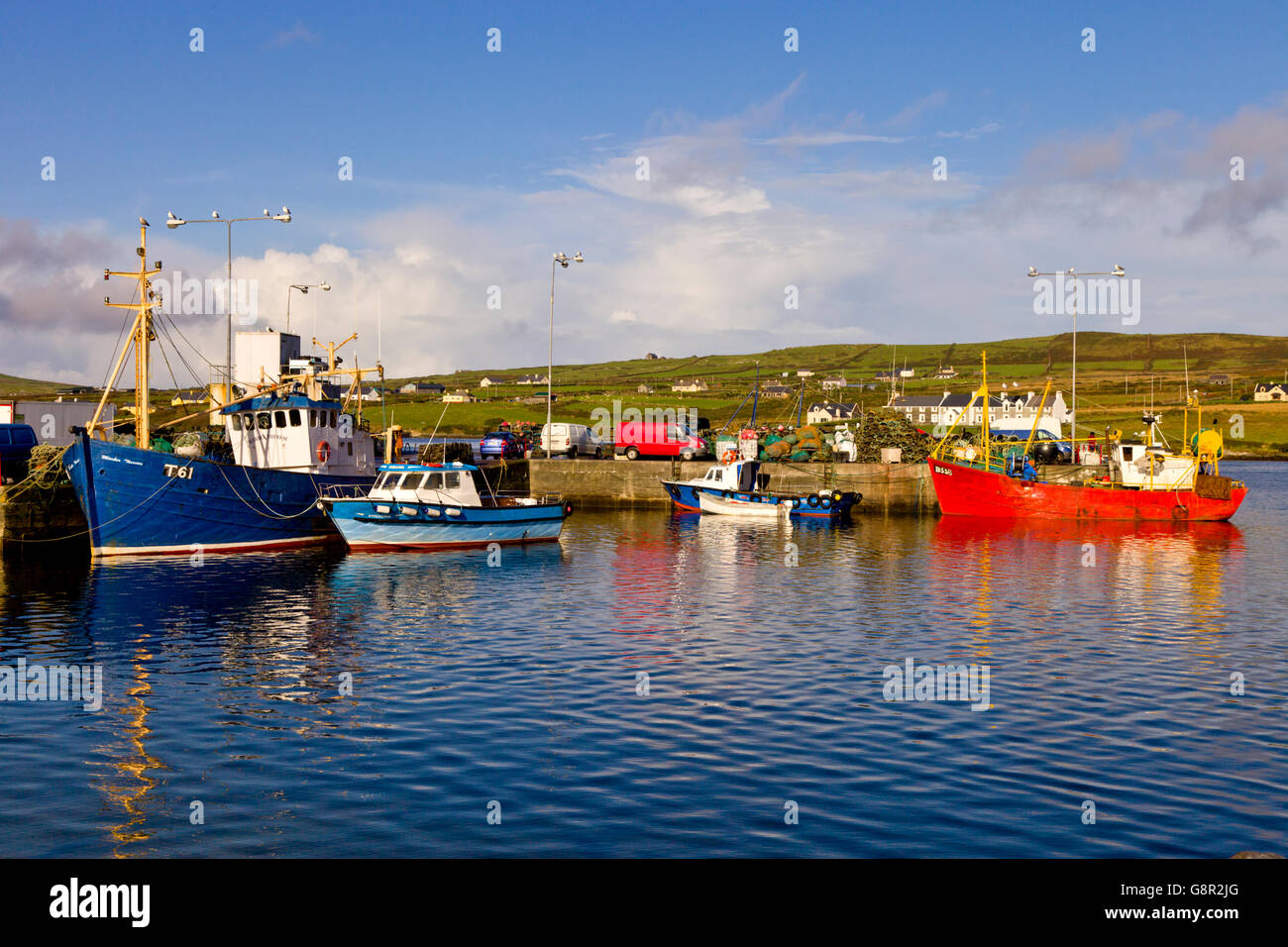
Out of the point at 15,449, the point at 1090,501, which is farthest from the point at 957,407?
the point at 15,449

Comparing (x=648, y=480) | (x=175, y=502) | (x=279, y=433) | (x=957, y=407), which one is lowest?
(x=648, y=480)

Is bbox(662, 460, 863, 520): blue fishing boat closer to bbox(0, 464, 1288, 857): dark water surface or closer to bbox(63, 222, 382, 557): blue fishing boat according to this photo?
bbox(63, 222, 382, 557): blue fishing boat

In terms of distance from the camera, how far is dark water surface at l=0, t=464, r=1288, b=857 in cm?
1245

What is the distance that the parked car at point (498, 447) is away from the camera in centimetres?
7325

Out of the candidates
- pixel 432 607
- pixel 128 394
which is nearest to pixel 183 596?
pixel 432 607

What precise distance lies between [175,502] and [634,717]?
89.2 feet

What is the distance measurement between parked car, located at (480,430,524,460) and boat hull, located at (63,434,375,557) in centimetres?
3036

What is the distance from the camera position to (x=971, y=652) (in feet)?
77.4

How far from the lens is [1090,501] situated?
58344 mm

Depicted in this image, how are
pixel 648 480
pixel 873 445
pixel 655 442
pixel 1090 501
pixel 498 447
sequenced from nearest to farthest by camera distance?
pixel 1090 501 → pixel 648 480 → pixel 655 442 → pixel 873 445 → pixel 498 447

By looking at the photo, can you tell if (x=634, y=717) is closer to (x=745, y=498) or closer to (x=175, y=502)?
(x=175, y=502)

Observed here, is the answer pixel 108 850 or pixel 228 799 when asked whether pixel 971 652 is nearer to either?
pixel 228 799

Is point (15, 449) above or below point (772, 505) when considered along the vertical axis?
above

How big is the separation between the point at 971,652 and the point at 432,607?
1471cm
